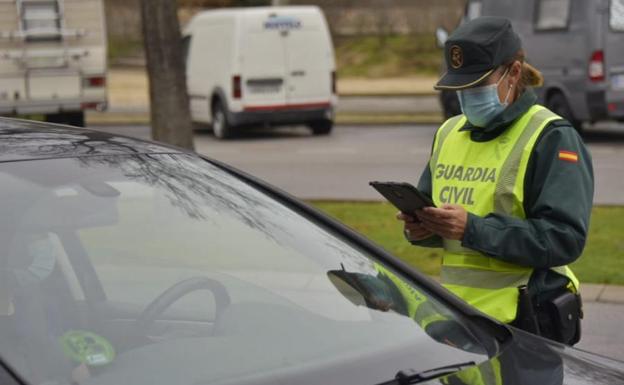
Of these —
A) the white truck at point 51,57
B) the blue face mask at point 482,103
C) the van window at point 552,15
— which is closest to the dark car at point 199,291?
the blue face mask at point 482,103

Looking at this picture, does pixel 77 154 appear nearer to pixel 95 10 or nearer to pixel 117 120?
pixel 95 10

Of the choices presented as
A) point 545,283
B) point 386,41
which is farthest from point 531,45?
point 386,41

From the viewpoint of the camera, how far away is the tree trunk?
11.9 meters

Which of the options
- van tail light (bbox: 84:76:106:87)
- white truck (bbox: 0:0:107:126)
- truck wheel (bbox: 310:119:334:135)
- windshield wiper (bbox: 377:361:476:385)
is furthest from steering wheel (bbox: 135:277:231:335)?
truck wheel (bbox: 310:119:334:135)

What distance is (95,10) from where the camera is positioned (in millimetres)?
20203

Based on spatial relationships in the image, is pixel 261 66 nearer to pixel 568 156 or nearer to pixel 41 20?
pixel 41 20

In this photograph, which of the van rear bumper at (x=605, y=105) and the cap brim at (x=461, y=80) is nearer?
the cap brim at (x=461, y=80)

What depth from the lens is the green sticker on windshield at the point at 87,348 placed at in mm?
2738

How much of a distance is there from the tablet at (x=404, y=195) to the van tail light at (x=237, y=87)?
53.0 ft

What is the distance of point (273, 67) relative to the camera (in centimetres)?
2003

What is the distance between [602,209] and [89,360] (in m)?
8.44

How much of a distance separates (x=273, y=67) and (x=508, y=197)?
645 inches

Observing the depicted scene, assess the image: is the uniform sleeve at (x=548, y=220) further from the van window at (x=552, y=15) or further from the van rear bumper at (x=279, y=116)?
the van rear bumper at (x=279, y=116)

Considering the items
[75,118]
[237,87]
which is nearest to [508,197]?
[237,87]
